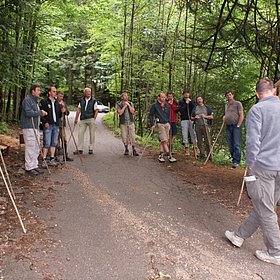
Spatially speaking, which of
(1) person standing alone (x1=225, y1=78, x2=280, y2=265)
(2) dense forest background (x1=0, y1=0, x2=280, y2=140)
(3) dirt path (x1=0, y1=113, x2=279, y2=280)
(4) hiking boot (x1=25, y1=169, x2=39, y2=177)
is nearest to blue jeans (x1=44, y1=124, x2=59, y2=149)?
(3) dirt path (x1=0, y1=113, x2=279, y2=280)

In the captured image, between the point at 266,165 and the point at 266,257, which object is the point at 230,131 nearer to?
the point at 266,165

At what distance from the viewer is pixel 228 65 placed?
11984 millimetres

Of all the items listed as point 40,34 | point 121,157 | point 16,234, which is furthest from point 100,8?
point 16,234

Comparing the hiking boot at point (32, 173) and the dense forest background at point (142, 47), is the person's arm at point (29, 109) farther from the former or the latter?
the dense forest background at point (142, 47)

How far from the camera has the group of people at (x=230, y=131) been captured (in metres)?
4.02

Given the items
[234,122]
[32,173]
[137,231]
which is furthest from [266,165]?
[32,173]

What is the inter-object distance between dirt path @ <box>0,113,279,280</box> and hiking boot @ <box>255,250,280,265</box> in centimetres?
8

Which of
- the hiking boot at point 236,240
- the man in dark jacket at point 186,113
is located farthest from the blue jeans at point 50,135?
the hiking boot at point 236,240

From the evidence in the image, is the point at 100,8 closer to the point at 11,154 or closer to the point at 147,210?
the point at 11,154

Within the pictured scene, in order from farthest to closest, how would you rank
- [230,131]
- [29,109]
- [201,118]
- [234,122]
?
[201,118]
[230,131]
[234,122]
[29,109]

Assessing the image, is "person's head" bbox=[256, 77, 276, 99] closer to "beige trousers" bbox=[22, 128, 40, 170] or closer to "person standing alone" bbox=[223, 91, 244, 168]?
"person standing alone" bbox=[223, 91, 244, 168]

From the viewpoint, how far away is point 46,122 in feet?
27.1

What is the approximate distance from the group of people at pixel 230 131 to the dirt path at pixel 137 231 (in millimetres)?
477

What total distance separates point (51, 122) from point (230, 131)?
4692mm
